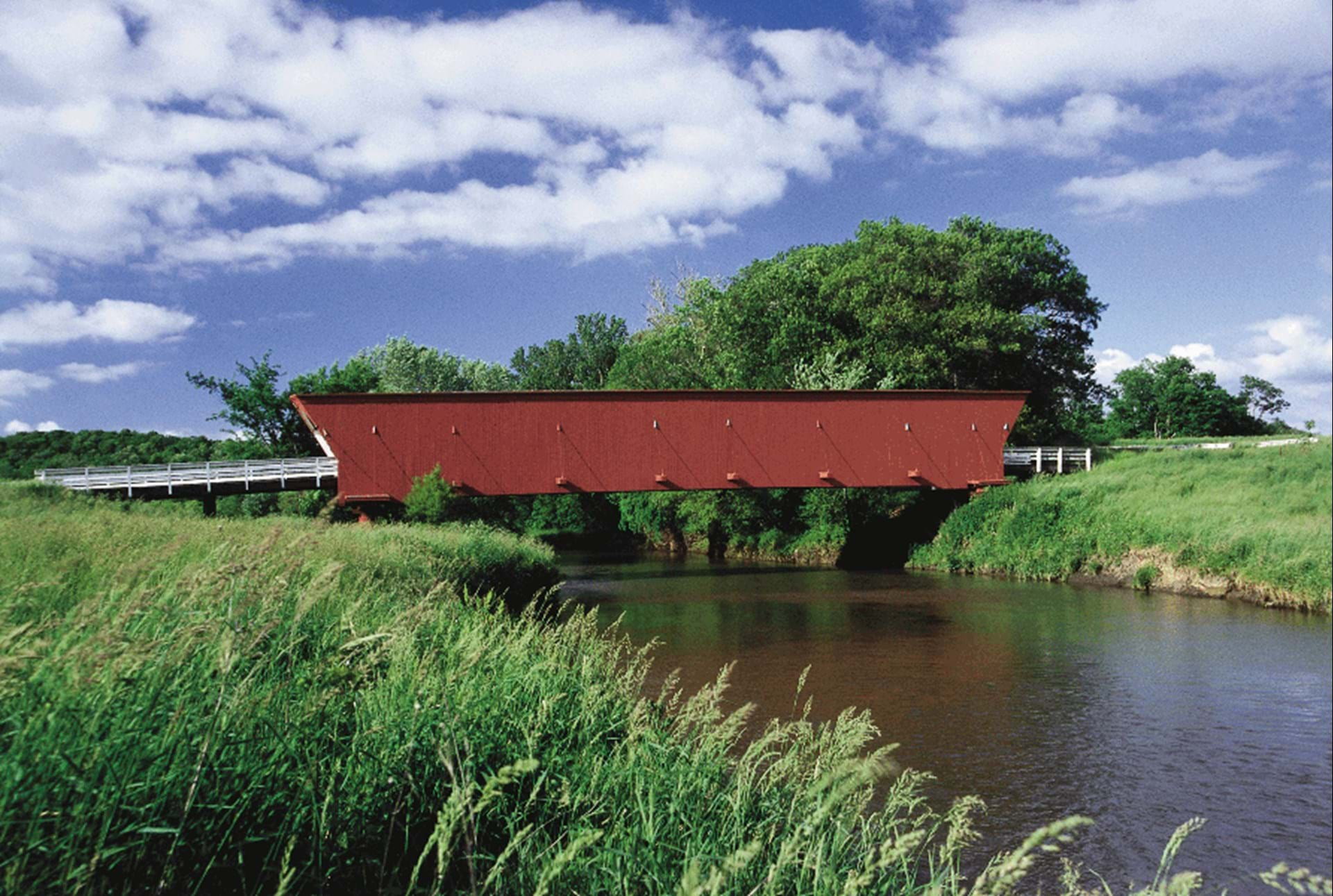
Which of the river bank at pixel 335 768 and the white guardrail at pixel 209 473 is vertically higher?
the white guardrail at pixel 209 473

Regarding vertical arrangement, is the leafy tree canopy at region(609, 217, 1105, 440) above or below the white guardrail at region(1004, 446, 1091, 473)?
above

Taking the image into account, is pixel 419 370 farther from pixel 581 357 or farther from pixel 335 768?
pixel 335 768

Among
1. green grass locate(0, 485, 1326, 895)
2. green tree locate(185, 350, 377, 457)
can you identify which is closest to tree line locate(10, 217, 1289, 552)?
green tree locate(185, 350, 377, 457)

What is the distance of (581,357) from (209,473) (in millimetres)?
41084

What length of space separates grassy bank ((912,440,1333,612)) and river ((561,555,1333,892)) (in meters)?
0.58

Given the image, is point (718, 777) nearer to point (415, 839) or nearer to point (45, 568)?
point (415, 839)

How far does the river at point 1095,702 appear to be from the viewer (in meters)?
6.13

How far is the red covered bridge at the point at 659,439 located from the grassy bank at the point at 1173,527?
9.08ft

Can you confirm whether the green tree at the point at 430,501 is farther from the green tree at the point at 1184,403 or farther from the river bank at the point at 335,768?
the green tree at the point at 1184,403

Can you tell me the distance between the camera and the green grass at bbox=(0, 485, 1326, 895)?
8.06 ft

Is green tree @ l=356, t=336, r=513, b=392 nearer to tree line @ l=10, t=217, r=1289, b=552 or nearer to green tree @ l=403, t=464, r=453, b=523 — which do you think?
tree line @ l=10, t=217, r=1289, b=552

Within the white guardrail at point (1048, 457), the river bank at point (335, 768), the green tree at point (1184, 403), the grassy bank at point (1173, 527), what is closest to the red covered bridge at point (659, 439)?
the white guardrail at point (1048, 457)

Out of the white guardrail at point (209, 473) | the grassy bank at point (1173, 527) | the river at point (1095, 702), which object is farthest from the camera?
the white guardrail at point (209, 473)

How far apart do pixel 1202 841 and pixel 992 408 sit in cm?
2708
